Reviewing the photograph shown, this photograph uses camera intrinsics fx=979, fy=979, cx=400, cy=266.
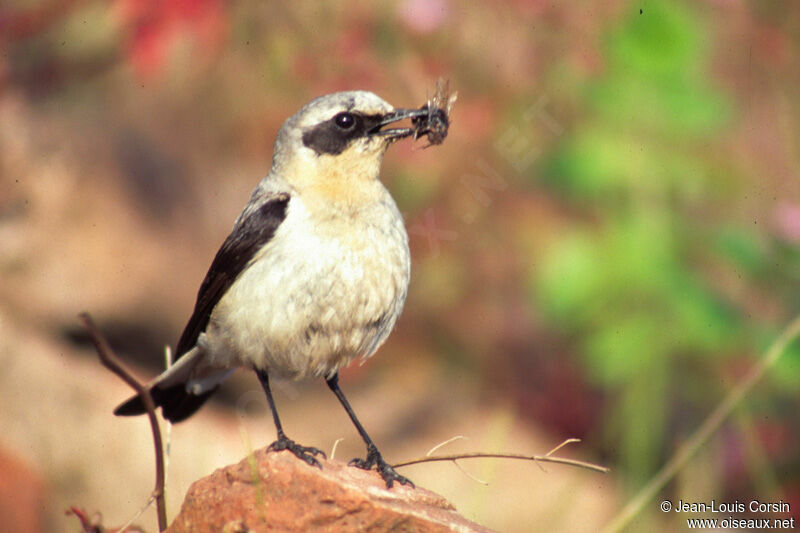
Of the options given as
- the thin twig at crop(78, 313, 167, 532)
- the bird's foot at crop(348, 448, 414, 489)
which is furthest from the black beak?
the thin twig at crop(78, 313, 167, 532)

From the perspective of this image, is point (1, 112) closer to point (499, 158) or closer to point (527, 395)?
point (499, 158)

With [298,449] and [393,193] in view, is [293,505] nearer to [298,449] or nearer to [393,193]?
[298,449]

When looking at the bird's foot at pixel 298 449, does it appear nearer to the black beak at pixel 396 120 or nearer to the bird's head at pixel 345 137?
the bird's head at pixel 345 137

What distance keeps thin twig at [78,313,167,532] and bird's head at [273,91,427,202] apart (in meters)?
1.42

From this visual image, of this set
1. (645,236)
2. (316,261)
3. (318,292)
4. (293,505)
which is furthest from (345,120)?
(645,236)

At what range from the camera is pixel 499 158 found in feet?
22.5

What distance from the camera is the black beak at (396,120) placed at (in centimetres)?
384

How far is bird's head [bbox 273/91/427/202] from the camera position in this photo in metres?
3.86

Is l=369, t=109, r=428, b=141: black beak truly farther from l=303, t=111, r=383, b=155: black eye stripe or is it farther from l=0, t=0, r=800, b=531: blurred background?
l=0, t=0, r=800, b=531: blurred background

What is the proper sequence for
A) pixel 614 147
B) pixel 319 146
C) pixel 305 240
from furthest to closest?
pixel 614 147, pixel 319 146, pixel 305 240

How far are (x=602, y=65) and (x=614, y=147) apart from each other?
31.6 inches

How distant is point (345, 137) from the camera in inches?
153

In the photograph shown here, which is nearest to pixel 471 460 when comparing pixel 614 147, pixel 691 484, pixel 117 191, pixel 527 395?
pixel 527 395

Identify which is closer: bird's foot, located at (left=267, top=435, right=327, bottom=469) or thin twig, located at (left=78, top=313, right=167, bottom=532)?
thin twig, located at (left=78, top=313, right=167, bottom=532)
